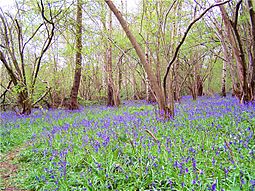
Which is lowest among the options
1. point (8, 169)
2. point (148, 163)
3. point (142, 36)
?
point (8, 169)

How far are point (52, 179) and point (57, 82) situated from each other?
15526mm

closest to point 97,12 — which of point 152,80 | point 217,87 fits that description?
point 152,80

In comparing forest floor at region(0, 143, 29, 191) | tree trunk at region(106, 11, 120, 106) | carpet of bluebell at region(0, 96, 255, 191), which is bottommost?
forest floor at region(0, 143, 29, 191)

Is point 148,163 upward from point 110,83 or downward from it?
downward

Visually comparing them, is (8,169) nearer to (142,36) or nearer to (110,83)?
(142,36)

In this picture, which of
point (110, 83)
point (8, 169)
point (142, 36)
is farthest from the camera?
point (110, 83)

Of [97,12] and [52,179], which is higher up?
[97,12]

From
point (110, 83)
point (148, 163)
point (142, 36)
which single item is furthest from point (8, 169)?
point (110, 83)

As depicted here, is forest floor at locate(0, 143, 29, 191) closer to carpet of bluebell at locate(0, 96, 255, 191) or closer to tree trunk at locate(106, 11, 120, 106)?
carpet of bluebell at locate(0, 96, 255, 191)

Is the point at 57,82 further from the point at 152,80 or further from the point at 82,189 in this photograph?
the point at 82,189

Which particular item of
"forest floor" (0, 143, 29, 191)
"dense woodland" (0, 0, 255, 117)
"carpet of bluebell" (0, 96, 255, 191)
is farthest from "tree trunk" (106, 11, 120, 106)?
"carpet of bluebell" (0, 96, 255, 191)

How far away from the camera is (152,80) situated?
635 cm

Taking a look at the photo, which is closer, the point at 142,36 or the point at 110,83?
the point at 142,36

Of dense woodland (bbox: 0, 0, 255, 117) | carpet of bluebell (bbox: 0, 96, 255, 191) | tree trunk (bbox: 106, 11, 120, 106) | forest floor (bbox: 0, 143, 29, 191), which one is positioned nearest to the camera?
carpet of bluebell (bbox: 0, 96, 255, 191)
